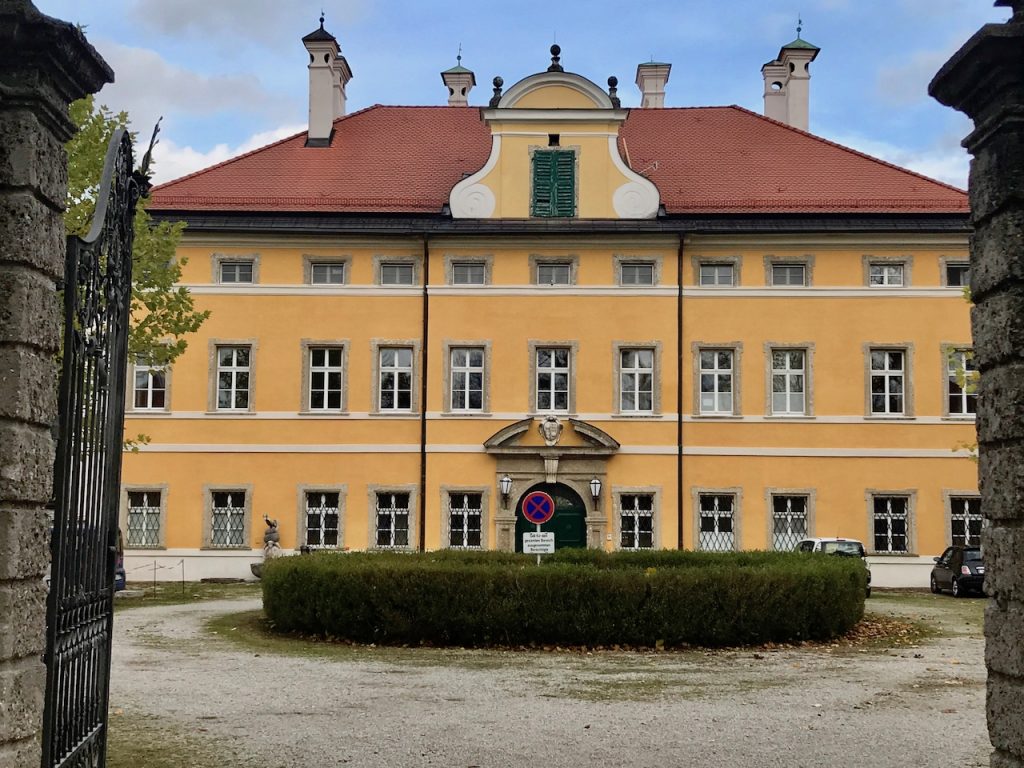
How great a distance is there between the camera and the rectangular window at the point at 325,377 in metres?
29.0

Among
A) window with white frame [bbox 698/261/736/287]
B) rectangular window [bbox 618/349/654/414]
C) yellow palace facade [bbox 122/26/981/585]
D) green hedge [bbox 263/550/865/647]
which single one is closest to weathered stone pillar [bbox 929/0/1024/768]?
green hedge [bbox 263/550/865/647]

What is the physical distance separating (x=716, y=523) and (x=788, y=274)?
6.04 metres

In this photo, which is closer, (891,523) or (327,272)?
(891,523)

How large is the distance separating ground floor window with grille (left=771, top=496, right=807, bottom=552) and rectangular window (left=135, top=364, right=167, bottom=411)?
46.9ft

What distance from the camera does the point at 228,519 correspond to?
2866 centimetres

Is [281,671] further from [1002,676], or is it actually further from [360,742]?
[1002,676]

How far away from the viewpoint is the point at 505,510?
2838cm

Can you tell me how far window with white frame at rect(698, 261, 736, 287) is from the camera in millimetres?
29094

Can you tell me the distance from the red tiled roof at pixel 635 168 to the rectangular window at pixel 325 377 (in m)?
3.36

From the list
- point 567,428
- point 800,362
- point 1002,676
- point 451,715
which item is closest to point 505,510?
point 567,428

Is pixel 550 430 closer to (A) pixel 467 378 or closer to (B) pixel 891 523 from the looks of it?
(A) pixel 467 378

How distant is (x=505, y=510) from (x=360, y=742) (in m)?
19.2

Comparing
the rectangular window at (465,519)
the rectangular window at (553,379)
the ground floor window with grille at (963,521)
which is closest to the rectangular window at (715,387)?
the rectangular window at (553,379)

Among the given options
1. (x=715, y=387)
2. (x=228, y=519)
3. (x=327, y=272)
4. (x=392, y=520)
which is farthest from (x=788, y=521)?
(x=228, y=519)
